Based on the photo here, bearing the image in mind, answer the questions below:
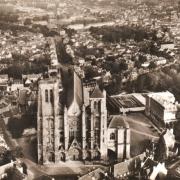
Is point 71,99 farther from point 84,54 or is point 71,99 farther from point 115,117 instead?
point 84,54

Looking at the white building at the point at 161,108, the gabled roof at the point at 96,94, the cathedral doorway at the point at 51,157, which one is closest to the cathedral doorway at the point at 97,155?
the cathedral doorway at the point at 51,157

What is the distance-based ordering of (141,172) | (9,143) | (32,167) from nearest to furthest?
1. (141,172)
2. (32,167)
3. (9,143)

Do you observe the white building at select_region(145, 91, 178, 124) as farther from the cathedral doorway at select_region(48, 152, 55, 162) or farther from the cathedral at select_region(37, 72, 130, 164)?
the cathedral doorway at select_region(48, 152, 55, 162)

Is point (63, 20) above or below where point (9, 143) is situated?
above

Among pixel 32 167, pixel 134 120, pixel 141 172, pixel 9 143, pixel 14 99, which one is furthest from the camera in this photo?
pixel 14 99

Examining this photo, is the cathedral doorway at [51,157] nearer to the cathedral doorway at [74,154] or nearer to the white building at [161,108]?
the cathedral doorway at [74,154]

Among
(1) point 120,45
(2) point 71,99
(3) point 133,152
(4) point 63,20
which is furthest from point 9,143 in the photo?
(1) point 120,45
